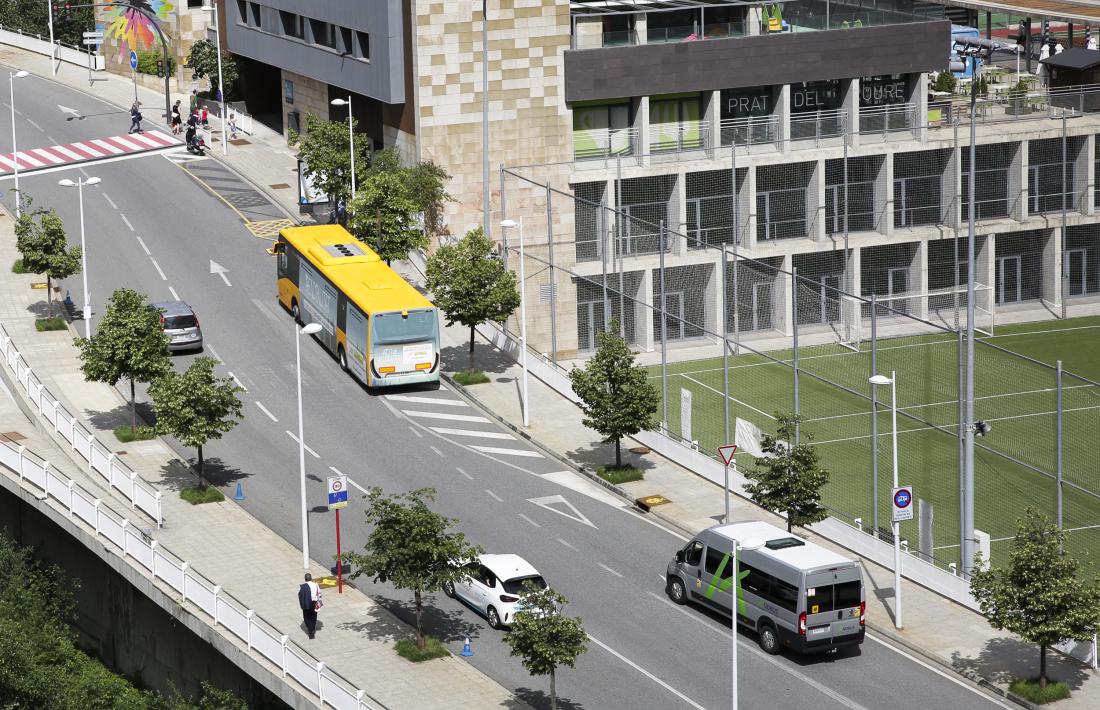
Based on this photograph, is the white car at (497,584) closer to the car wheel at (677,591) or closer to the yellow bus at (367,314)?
the car wheel at (677,591)

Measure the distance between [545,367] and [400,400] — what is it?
525cm

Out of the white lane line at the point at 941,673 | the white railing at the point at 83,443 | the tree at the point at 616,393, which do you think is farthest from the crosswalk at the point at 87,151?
the white lane line at the point at 941,673

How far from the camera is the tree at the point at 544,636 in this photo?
3309 centimetres

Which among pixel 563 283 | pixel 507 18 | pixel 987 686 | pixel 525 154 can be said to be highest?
pixel 507 18

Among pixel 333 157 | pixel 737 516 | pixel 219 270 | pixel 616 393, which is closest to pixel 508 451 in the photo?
pixel 616 393

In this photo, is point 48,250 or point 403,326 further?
point 48,250

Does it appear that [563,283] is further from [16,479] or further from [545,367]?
[16,479]

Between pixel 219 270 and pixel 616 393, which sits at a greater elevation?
pixel 219 270

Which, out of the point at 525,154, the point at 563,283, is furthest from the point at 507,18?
the point at 563,283

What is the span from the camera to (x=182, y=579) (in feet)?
128

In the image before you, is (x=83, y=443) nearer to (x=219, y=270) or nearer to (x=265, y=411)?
(x=265, y=411)

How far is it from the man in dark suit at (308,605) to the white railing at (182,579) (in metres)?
0.80

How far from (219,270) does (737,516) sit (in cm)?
2710

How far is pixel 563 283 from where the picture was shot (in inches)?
2512
